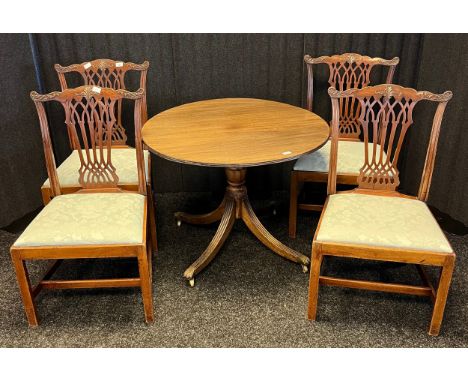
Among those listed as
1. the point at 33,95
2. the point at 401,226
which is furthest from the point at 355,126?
the point at 33,95

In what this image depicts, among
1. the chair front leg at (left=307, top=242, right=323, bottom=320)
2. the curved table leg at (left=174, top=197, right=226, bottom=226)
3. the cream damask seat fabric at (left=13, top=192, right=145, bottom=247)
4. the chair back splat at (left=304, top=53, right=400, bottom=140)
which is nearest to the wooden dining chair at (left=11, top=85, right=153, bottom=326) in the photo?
the cream damask seat fabric at (left=13, top=192, right=145, bottom=247)

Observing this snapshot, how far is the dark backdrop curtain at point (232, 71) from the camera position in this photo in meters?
2.88

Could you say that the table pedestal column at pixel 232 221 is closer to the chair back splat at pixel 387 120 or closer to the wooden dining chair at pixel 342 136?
the wooden dining chair at pixel 342 136

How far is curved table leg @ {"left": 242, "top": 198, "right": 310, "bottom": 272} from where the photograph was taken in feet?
8.30

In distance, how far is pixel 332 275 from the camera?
251cm

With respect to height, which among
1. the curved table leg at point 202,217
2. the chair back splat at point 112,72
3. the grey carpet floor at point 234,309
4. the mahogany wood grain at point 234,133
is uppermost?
the chair back splat at point 112,72

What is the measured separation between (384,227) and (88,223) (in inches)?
50.7

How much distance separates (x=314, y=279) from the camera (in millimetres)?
2086

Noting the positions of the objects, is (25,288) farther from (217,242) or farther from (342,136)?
(342,136)

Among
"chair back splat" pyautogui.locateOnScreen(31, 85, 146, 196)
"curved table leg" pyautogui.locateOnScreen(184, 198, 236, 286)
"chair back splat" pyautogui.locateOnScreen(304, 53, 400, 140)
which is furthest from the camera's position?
"chair back splat" pyautogui.locateOnScreen(304, 53, 400, 140)

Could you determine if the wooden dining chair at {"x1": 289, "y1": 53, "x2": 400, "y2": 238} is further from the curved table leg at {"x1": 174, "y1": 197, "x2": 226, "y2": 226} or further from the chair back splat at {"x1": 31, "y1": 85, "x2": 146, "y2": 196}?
the chair back splat at {"x1": 31, "y1": 85, "x2": 146, "y2": 196}

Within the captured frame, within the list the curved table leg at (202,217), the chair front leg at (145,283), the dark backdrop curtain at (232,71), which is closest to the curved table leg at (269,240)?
the curved table leg at (202,217)

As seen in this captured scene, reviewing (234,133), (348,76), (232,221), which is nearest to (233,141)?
(234,133)

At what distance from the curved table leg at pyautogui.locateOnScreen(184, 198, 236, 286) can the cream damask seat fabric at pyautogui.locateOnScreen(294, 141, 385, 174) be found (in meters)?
0.44
